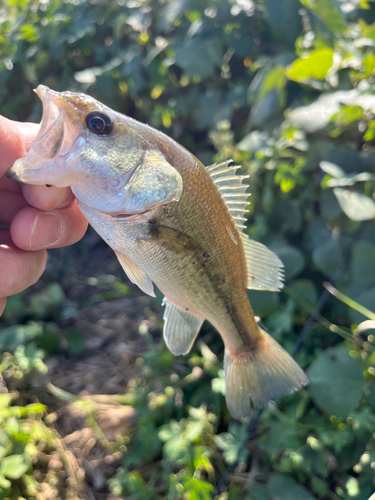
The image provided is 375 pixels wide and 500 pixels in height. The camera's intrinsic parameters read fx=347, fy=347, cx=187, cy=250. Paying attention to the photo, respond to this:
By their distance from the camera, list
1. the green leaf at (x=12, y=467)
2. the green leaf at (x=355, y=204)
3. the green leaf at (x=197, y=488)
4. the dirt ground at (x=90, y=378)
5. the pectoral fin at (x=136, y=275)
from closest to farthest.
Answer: the pectoral fin at (x=136, y=275) < the green leaf at (x=197, y=488) < the green leaf at (x=12, y=467) < the green leaf at (x=355, y=204) < the dirt ground at (x=90, y=378)

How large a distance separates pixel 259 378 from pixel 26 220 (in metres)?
0.79

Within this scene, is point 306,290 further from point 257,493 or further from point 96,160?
point 96,160

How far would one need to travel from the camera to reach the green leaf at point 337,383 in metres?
1.29

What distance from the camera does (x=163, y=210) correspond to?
2.59 feet

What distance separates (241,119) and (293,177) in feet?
3.31

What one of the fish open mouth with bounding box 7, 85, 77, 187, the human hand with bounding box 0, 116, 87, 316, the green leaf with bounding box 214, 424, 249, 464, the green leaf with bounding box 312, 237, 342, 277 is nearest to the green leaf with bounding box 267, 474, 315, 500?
the green leaf with bounding box 214, 424, 249, 464

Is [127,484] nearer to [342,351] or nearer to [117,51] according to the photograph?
[342,351]

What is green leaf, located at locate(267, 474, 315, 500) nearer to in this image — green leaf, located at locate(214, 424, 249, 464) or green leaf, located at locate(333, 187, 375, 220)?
green leaf, located at locate(214, 424, 249, 464)

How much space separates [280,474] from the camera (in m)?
1.41

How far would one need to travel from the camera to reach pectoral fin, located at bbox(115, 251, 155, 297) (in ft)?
2.75

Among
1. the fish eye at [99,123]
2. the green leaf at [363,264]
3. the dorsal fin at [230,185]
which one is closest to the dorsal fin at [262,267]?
the dorsal fin at [230,185]

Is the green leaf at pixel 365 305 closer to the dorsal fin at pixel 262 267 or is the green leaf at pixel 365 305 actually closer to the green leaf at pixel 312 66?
the dorsal fin at pixel 262 267

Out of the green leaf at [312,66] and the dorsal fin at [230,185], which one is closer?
the dorsal fin at [230,185]

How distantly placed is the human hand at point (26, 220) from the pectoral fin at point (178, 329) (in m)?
0.36
